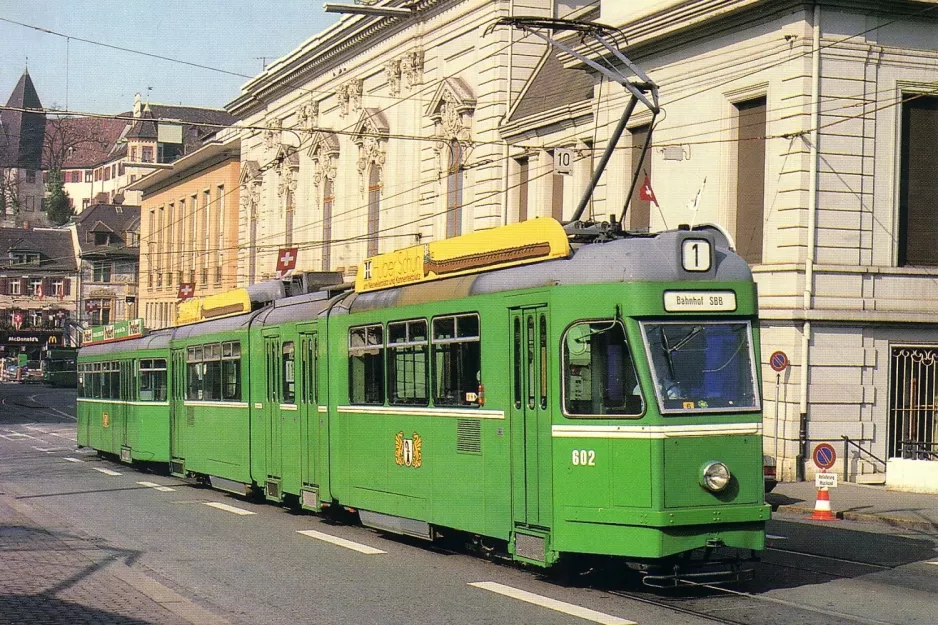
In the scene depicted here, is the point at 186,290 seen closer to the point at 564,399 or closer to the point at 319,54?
the point at 319,54

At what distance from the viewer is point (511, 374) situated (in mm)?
13242

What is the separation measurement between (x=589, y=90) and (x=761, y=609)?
27079 millimetres

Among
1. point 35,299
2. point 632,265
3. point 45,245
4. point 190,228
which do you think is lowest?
point 632,265

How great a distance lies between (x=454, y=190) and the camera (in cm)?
4506

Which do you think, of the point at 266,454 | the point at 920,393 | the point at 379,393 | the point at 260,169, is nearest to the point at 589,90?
the point at 920,393

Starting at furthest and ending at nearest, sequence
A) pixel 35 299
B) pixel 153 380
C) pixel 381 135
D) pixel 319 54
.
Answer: pixel 35 299 → pixel 319 54 → pixel 381 135 → pixel 153 380

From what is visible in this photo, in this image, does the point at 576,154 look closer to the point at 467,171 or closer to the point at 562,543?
the point at 467,171

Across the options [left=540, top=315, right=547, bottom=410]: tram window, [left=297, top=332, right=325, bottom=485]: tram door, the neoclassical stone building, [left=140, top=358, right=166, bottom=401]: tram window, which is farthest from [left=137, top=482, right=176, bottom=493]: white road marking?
[left=540, top=315, right=547, bottom=410]: tram window

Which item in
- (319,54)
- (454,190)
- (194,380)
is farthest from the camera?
(319,54)

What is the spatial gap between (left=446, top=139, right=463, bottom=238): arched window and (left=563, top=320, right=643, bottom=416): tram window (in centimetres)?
3185

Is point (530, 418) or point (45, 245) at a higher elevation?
point (45, 245)

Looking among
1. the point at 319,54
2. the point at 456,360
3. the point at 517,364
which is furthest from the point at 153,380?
the point at 319,54

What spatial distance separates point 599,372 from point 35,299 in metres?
115

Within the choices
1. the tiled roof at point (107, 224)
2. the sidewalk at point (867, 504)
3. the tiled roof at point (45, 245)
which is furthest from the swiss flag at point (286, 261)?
the tiled roof at point (45, 245)
